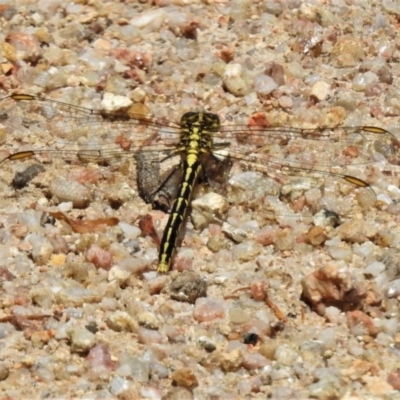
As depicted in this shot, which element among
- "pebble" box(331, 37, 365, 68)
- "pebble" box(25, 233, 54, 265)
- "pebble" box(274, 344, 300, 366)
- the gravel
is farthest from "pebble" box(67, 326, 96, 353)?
"pebble" box(331, 37, 365, 68)

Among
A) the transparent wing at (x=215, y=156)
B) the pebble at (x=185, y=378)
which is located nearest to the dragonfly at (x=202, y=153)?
the transparent wing at (x=215, y=156)

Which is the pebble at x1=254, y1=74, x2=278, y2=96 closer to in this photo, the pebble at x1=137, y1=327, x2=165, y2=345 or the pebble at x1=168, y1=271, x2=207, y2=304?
the pebble at x1=168, y1=271, x2=207, y2=304

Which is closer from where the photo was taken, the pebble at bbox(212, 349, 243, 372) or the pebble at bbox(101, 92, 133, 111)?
the pebble at bbox(212, 349, 243, 372)

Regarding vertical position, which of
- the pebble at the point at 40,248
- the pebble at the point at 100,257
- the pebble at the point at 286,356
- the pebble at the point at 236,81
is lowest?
the pebble at the point at 40,248

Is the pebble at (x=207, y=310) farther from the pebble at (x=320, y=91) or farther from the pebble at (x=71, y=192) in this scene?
the pebble at (x=320, y=91)

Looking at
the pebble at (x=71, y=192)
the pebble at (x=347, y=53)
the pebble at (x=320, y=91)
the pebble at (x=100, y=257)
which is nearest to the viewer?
the pebble at (x=100, y=257)

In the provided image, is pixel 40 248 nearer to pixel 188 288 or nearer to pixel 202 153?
pixel 188 288

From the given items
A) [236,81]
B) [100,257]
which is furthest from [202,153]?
[100,257]
